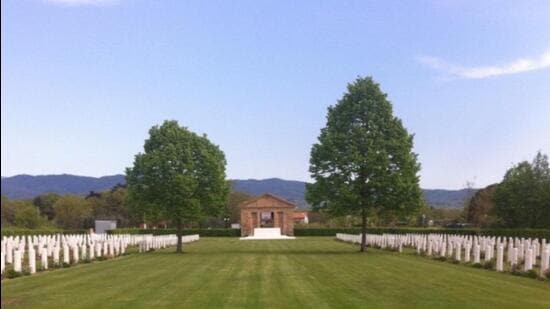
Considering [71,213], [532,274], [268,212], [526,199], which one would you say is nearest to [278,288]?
[532,274]

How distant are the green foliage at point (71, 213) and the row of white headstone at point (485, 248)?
42304mm

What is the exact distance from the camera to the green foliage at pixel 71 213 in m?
86.6

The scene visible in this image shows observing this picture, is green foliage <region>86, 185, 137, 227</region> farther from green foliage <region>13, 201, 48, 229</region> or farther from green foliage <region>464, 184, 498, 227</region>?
green foliage <region>464, 184, 498, 227</region>

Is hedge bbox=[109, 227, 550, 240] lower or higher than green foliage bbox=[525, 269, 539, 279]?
lower

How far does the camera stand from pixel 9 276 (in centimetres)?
2153

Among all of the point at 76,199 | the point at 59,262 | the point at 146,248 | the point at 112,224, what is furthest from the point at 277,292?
the point at 76,199

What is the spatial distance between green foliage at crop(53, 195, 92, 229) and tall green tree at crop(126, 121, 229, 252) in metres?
48.8

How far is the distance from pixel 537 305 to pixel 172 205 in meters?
27.9

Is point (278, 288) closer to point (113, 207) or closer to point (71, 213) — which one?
point (71, 213)

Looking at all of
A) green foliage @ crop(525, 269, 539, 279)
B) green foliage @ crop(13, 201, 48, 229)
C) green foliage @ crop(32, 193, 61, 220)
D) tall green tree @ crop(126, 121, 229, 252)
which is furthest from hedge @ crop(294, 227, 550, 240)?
green foliage @ crop(32, 193, 61, 220)

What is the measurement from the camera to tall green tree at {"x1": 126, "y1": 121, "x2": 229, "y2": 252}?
129ft

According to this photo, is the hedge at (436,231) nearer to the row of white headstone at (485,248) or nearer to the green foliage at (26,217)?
the row of white headstone at (485,248)

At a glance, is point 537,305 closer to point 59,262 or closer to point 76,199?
point 59,262

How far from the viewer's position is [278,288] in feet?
55.1
